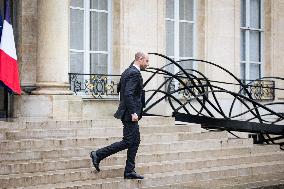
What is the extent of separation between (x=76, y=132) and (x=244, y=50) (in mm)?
8961

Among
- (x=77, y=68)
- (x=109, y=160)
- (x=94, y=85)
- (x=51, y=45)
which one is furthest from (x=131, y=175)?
(x=77, y=68)

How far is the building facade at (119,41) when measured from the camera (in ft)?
45.4

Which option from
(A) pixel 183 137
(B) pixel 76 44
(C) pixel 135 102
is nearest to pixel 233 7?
(B) pixel 76 44

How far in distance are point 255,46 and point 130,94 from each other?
10809 mm

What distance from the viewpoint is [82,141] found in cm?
1173

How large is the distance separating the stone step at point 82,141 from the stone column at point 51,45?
7.01 feet

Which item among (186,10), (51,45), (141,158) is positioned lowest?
(141,158)

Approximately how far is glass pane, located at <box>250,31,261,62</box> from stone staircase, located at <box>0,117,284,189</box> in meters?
6.09

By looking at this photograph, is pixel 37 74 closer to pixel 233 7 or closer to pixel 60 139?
pixel 60 139

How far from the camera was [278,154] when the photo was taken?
1412cm

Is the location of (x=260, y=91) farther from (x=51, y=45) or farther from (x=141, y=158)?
(x=141, y=158)

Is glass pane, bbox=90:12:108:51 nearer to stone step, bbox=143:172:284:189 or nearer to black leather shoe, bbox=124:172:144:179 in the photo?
stone step, bbox=143:172:284:189

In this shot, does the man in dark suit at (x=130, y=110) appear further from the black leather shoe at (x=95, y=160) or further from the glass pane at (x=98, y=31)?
the glass pane at (x=98, y=31)

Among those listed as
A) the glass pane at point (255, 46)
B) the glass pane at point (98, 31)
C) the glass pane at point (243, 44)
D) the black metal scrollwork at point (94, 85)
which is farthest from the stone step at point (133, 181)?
the glass pane at point (255, 46)
